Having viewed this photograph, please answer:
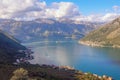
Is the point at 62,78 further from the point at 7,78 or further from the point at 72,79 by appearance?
the point at 7,78

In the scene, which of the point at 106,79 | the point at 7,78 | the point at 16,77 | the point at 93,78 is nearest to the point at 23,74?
the point at 16,77

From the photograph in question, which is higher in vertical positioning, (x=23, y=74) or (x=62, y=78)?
(x=23, y=74)

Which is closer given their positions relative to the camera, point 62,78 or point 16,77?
point 16,77

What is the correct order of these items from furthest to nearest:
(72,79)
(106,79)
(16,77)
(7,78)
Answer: (106,79), (72,79), (7,78), (16,77)

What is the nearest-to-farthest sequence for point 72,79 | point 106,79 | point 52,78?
1. point 52,78
2. point 72,79
3. point 106,79

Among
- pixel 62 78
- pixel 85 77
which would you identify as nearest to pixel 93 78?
pixel 85 77

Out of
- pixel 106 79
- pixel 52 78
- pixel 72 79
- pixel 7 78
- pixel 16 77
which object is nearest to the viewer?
pixel 16 77

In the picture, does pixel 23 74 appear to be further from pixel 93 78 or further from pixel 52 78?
pixel 93 78

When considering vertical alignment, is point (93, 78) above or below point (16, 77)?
below

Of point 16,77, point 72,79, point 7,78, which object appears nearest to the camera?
point 16,77
